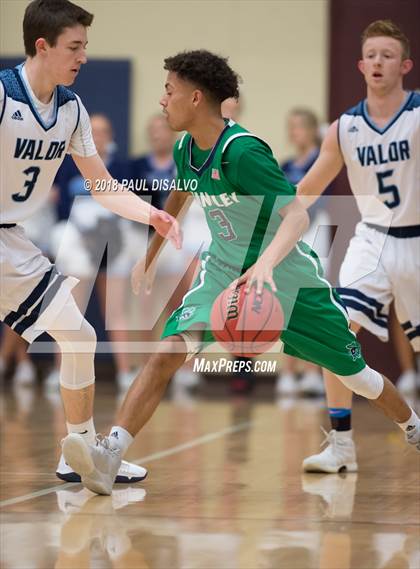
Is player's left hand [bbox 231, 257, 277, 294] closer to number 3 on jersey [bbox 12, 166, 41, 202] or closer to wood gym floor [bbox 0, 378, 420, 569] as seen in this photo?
wood gym floor [bbox 0, 378, 420, 569]

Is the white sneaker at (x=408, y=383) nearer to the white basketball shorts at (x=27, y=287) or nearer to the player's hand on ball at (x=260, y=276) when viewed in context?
the white basketball shorts at (x=27, y=287)

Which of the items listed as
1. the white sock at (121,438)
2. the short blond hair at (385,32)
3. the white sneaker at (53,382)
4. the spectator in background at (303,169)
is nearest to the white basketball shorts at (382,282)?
the short blond hair at (385,32)

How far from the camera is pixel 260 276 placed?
444 cm

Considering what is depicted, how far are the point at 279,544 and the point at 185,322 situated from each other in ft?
3.54

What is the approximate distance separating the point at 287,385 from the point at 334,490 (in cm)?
493

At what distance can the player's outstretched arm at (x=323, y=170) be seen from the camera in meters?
5.88

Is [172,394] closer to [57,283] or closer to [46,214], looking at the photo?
[46,214]

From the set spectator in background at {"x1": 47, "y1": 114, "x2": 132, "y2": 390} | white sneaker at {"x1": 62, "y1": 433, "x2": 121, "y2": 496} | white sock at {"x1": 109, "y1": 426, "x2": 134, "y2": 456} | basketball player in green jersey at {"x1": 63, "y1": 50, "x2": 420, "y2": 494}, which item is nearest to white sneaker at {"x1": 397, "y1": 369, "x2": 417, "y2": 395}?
spectator in background at {"x1": 47, "y1": 114, "x2": 132, "y2": 390}

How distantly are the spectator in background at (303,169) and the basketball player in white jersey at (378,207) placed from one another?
3.59 meters

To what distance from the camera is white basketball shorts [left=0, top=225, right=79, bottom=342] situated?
4.96 metres

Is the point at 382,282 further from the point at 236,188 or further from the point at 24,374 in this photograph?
the point at 24,374

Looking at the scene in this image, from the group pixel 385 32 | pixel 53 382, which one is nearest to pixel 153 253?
pixel 385 32

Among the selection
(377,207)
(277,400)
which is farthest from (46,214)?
(377,207)

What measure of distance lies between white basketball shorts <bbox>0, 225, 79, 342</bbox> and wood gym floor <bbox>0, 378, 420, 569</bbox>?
75 centimetres
